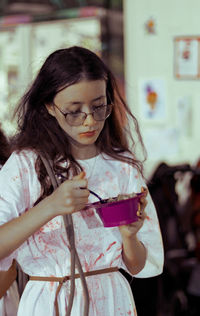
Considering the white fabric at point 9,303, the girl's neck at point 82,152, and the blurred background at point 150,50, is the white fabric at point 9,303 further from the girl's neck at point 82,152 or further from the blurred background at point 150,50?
the blurred background at point 150,50

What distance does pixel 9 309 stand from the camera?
4.79 feet

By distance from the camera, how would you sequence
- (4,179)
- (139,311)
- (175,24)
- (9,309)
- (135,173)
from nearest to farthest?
(4,179) < (135,173) < (9,309) < (139,311) < (175,24)

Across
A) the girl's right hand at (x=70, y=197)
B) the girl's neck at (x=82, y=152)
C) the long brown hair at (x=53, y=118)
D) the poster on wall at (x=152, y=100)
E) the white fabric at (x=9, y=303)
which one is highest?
the long brown hair at (x=53, y=118)

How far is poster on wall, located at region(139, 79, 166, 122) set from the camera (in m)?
3.93

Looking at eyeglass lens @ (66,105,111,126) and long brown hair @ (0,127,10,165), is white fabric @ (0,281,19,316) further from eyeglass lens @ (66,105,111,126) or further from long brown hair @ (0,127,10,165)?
eyeglass lens @ (66,105,111,126)

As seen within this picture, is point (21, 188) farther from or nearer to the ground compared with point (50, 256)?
farther from the ground

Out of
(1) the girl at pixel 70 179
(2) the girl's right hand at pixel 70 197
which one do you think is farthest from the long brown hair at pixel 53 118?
(2) the girl's right hand at pixel 70 197

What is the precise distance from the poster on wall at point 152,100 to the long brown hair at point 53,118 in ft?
8.69

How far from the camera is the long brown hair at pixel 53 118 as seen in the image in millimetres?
1171

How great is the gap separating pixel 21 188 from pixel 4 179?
4cm

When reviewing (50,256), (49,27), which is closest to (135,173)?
(50,256)

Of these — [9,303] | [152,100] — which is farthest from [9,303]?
[152,100]

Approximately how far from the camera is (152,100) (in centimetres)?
396

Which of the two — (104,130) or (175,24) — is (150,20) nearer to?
(175,24)
